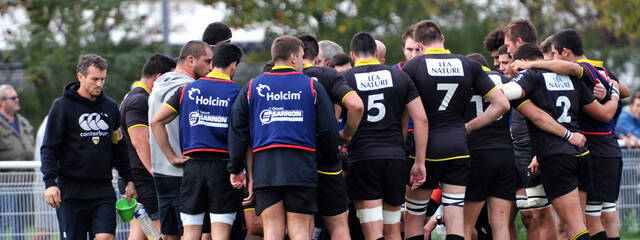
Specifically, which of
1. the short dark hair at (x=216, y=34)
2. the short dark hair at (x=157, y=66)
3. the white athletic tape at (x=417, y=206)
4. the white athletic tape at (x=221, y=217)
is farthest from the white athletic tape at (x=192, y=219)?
the short dark hair at (x=216, y=34)

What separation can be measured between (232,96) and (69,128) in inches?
75.9

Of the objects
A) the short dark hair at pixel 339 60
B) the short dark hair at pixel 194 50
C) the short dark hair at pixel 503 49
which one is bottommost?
the short dark hair at pixel 339 60

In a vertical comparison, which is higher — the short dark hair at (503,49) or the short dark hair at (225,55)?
the short dark hair at (225,55)

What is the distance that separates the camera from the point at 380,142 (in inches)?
314

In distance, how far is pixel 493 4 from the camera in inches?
1022

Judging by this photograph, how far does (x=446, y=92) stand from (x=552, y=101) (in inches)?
44.0

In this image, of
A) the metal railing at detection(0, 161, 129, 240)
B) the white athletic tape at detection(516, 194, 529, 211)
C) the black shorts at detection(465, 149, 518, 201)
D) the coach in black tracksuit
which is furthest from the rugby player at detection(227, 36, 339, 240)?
the metal railing at detection(0, 161, 129, 240)

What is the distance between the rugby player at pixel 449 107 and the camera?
26.6 feet

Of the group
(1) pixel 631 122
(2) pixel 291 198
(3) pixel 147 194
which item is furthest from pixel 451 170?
(1) pixel 631 122

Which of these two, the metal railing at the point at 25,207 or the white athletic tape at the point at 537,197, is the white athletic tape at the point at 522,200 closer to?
the white athletic tape at the point at 537,197

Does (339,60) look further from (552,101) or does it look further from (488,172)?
(552,101)

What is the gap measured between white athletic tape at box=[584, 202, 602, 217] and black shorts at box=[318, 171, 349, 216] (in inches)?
106

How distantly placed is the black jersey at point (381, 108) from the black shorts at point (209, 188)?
3.93ft

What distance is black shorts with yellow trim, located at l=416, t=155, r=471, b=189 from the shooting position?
814 cm
